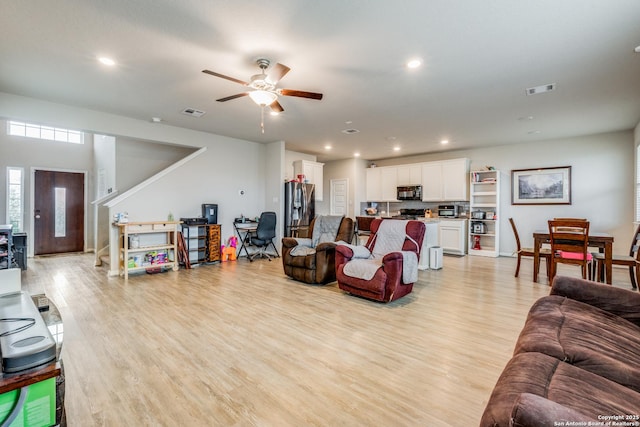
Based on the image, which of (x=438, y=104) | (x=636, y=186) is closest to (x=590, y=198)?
(x=636, y=186)

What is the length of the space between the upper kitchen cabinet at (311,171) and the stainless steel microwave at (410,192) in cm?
227

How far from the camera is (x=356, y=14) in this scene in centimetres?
232

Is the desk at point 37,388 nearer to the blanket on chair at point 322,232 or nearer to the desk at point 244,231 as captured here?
the blanket on chair at point 322,232

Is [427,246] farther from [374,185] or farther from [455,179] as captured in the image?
[374,185]

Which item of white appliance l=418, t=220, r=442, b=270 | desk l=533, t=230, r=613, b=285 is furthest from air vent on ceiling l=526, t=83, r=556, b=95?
white appliance l=418, t=220, r=442, b=270

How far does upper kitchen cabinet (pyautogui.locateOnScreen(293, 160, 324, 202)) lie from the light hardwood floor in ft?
13.3

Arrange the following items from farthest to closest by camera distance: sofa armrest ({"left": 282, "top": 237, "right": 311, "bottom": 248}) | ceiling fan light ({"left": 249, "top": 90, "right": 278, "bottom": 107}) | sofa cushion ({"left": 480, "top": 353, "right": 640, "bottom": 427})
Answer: sofa armrest ({"left": 282, "top": 237, "right": 311, "bottom": 248}), ceiling fan light ({"left": 249, "top": 90, "right": 278, "bottom": 107}), sofa cushion ({"left": 480, "top": 353, "right": 640, "bottom": 427})

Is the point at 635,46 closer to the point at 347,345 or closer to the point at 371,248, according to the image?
the point at 371,248

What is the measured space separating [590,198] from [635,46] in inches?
180

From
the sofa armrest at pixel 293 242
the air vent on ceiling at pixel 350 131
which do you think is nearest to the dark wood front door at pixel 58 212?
the sofa armrest at pixel 293 242

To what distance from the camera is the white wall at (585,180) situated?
5.84m

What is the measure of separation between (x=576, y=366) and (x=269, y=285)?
3610 millimetres

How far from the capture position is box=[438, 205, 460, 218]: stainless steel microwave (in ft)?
24.9

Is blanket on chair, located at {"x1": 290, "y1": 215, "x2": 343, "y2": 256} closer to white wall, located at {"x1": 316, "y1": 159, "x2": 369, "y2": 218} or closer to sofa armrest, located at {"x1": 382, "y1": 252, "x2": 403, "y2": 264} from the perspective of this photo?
sofa armrest, located at {"x1": 382, "y1": 252, "x2": 403, "y2": 264}
